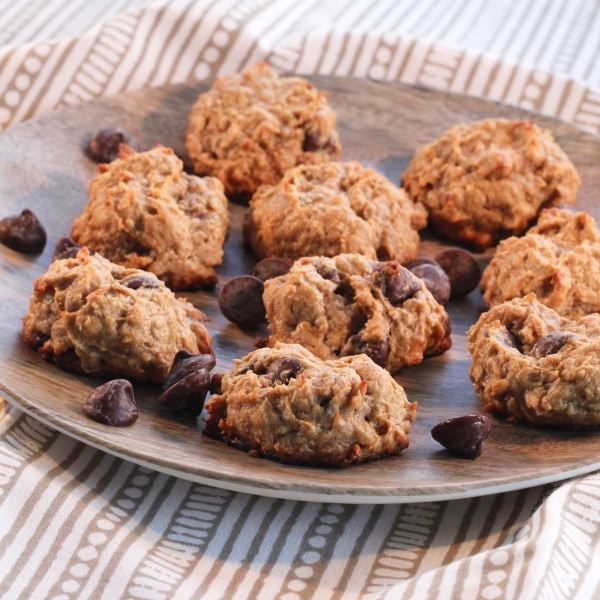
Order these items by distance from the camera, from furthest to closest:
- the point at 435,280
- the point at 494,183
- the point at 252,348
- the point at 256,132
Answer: the point at 256,132
the point at 494,183
the point at 435,280
the point at 252,348

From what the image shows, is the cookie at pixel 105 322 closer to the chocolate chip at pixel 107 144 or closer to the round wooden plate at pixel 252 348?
the round wooden plate at pixel 252 348

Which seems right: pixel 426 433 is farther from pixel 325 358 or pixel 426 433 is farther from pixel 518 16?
pixel 518 16

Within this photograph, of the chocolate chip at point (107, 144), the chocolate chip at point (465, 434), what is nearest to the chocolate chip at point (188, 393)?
the chocolate chip at point (465, 434)

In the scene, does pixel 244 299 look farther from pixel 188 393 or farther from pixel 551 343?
pixel 551 343

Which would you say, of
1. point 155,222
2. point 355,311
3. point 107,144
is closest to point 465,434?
point 355,311

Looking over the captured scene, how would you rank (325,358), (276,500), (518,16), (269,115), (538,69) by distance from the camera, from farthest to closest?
(518,16)
(538,69)
(269,115)
(325,358)
(276,500)

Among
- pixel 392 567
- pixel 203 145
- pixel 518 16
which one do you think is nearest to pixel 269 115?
pixel 203 145

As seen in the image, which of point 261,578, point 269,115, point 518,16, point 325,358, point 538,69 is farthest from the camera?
point 518,16
